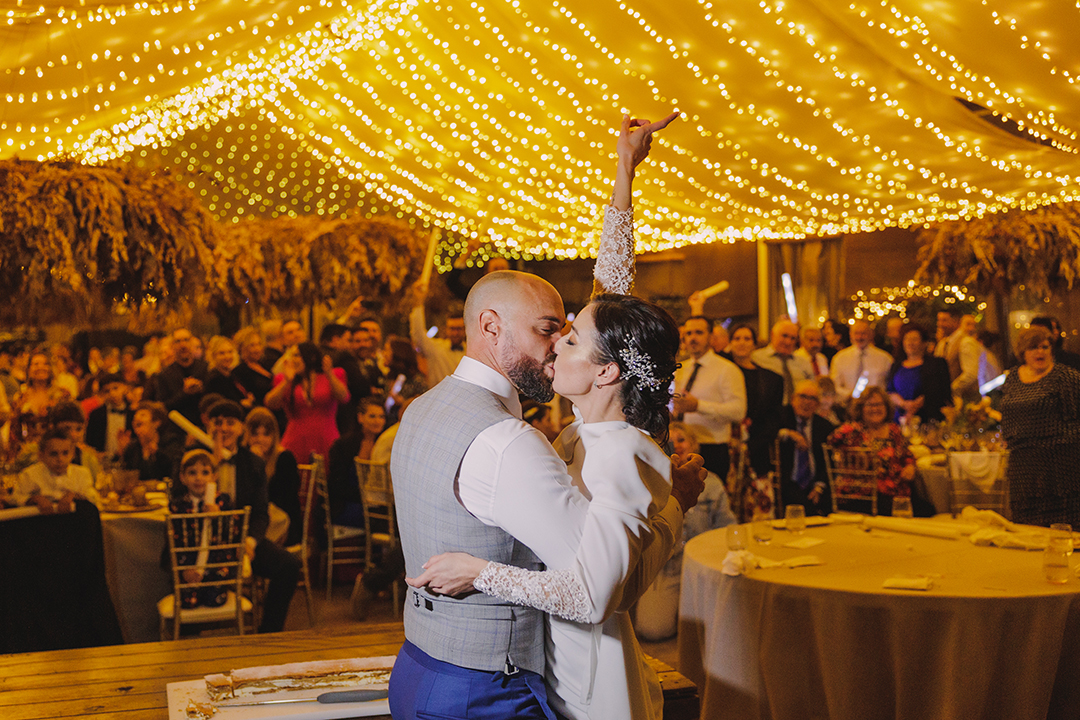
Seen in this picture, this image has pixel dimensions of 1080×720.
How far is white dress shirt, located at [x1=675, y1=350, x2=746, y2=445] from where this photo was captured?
5367 millimetres

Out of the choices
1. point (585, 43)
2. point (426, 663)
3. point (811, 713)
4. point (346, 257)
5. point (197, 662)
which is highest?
point (585, 43)

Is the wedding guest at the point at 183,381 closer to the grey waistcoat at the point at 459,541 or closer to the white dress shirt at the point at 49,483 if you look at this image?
the white dress shirt at the point at 49,483

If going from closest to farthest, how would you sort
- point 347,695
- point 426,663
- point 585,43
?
1. point 426,663
2. point 347,695
3. point 585,43

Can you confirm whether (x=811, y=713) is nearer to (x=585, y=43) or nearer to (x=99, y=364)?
(x=585, y=43)

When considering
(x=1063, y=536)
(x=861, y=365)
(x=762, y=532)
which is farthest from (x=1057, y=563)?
(x=861, y=365)

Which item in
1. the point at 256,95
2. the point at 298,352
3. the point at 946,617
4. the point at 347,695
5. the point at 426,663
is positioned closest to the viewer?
the point at 426,663

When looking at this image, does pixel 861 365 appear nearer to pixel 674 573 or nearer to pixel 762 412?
pixel 762 412

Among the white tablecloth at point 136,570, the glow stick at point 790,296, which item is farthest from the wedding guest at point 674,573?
the glow stick at point 790,296

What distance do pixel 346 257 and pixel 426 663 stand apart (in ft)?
19.8

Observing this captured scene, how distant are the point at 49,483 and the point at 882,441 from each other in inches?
169

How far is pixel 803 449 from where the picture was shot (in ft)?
18.7

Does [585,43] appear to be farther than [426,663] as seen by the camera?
Yes

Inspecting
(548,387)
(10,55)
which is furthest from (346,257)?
(548,387)

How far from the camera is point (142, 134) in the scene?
4.42 metres
